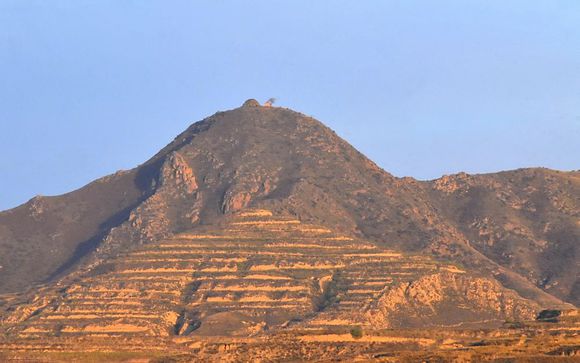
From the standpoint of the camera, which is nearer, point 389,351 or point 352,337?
point 389,351

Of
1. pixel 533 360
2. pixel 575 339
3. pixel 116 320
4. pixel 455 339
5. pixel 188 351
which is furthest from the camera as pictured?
pixel 116 320

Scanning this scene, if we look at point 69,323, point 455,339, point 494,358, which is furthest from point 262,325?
point 494,358

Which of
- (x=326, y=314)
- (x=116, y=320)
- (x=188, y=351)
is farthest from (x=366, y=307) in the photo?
(x=188, y=351)

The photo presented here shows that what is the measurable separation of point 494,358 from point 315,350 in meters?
22.4

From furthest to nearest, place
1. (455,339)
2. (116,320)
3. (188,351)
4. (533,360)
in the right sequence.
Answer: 1. (116,320)
2. (188,351)
3. (455,339)
4. (533,360)

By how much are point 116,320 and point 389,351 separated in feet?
232

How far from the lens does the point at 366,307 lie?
652ft

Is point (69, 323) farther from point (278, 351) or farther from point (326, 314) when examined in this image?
point (278, 351)

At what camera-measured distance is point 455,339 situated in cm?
13962

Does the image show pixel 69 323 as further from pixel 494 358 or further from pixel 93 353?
pixel 494 358

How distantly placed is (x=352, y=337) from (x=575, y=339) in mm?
24025

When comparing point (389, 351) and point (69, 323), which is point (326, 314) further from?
point (389, 351)

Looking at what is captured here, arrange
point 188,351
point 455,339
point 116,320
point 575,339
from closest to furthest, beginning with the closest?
1. point 575,339
2. point 455,339
3. point 188,351
4. point 116,320

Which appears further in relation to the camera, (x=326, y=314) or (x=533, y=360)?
(x=326, y=314)
